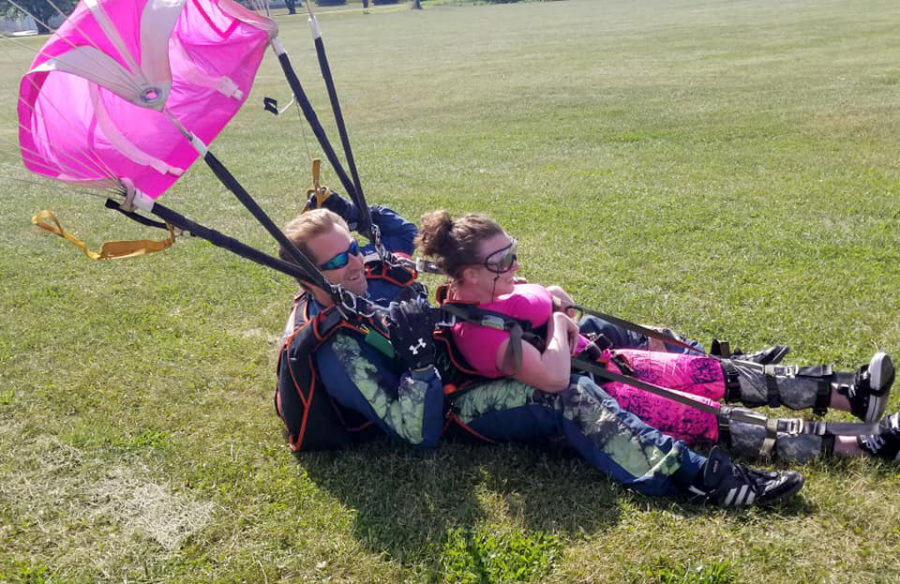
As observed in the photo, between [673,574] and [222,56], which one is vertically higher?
[222,56]

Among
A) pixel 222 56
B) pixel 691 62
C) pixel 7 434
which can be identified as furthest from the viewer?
pixel 691 62

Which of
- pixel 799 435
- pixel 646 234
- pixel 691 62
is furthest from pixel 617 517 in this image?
pixel 691 62

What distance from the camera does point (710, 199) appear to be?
9.15 metres

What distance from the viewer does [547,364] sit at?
149 inches

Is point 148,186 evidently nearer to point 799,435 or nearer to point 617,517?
point 617,517

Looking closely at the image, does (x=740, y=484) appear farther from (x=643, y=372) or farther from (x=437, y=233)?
(x=437, y=233)

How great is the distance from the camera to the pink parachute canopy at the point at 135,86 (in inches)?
126

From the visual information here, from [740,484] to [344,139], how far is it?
2.94 m

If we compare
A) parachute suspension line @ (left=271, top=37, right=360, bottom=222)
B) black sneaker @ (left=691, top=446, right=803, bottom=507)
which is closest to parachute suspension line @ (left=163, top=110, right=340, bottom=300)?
parachute suspension line @ (left=271, top=37, right=360, bottom=222)

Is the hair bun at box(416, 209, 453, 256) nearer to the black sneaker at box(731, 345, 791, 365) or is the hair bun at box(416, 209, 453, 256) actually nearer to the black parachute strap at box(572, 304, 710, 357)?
the black parachute strap at box(572, 304, 710, 357)

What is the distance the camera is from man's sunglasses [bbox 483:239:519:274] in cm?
399

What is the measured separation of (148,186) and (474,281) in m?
1.83

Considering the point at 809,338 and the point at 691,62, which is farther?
the point at 691,62

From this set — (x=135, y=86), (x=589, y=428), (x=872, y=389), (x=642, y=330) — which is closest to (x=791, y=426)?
(x=872, y=389)
